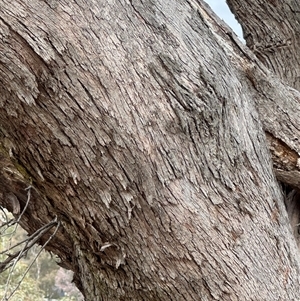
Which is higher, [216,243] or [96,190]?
[216,243]

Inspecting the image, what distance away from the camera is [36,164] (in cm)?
170

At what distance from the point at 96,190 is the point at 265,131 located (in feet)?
2.90

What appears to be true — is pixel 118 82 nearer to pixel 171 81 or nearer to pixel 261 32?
pixel 171 81

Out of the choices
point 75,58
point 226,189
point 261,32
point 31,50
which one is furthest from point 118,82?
point 261,32

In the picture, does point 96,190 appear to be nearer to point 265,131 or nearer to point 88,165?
point 88,165

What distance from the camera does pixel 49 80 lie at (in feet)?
5.05

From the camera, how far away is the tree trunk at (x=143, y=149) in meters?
1.55

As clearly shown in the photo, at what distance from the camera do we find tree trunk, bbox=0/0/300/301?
155cm

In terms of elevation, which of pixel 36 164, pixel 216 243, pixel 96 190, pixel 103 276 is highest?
pixel 216 243

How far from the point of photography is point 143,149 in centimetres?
160

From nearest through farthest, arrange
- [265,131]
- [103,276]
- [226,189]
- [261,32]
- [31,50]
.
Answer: [31,50]
[226,189]
[103,276]
[265,131]
[261,32]

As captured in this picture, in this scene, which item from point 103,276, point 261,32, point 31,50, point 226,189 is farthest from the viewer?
point 261,32

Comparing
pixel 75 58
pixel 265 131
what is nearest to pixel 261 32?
pixel 265 131

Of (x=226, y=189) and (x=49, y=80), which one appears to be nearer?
(x=49, y=80)
